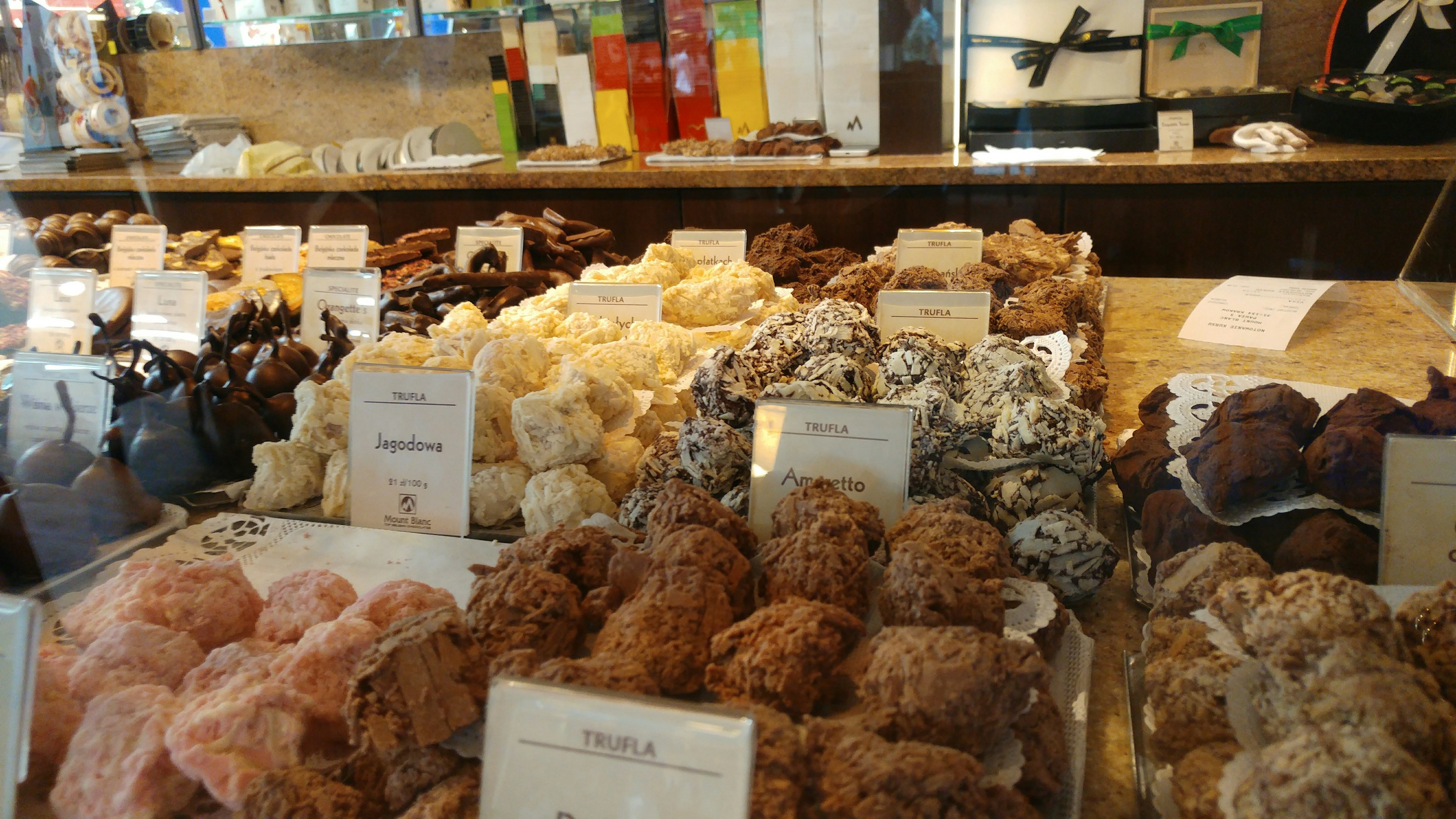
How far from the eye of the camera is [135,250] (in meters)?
3.01

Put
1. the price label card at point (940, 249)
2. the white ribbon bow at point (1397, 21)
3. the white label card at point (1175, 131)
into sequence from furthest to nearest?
the white label card at point (1175, 131) → the price label card at point (940, 249) → the white ribbon bow at point (1397, 21)

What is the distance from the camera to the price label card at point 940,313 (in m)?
1.81

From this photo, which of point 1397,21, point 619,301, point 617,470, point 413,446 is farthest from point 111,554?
point 1397,21

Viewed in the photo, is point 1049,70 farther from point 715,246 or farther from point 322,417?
point 322,417

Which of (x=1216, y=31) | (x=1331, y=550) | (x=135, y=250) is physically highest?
(x=1216, y=31)

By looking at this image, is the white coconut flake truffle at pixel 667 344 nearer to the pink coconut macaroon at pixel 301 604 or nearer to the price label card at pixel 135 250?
the pink coconut macaroon at pixel 301 604

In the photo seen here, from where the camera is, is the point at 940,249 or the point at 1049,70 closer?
the point at 940,249

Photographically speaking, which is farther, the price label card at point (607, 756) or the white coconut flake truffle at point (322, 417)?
the white coconut flake truffle at point (322, 417)

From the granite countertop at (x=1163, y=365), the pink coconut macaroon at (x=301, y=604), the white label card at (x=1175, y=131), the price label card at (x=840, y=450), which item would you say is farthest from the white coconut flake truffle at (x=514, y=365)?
the white label card at (x=1175, y=131)

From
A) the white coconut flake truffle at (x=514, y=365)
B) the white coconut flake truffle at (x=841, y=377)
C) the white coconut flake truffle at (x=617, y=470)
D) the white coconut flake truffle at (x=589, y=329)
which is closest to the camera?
the white coconut flake truffle at (x=841, y=377)

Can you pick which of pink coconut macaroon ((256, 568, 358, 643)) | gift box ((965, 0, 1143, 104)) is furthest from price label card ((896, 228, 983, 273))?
gift box ((965, 0, 1143, 104))

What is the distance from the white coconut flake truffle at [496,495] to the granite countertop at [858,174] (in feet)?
6.58

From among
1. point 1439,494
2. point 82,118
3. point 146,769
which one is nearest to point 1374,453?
point 1439,494

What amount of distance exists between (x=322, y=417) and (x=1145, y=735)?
4.54 ft
